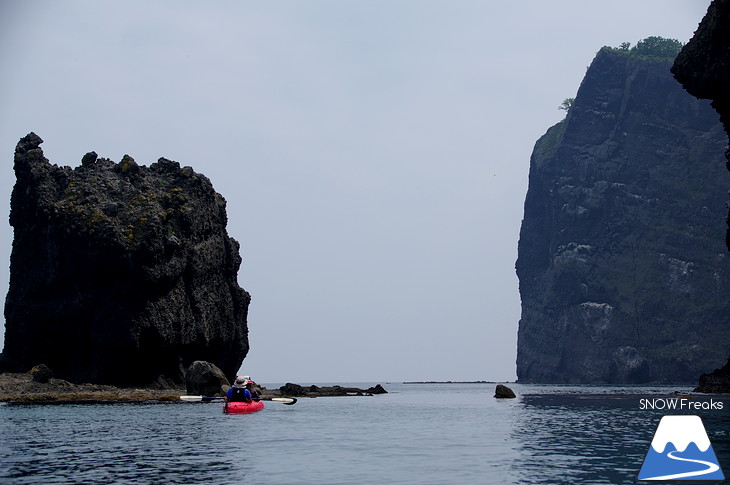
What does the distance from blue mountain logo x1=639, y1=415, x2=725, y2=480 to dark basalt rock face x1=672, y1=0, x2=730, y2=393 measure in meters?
68.4

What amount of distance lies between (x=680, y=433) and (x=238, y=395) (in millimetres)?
43095

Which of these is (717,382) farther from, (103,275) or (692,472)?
(692,472)

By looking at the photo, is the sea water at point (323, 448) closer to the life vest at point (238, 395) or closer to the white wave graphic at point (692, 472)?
the white wave graphic at point (692, 472)

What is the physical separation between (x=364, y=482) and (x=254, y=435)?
1859cm

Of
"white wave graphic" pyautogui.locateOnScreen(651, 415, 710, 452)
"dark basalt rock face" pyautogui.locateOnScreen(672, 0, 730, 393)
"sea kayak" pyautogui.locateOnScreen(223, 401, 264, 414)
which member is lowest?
"white wave graphic" pyautogui.locateOnScreen(651, 415, 710, 452)

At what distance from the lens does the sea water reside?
89.8 ft

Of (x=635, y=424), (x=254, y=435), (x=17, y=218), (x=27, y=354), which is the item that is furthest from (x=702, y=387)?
(x=17, y=218)

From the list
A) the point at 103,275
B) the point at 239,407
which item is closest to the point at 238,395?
the point at 239,407

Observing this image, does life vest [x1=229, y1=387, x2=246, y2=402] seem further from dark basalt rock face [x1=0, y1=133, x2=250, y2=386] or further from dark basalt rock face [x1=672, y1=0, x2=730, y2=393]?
dark basalt rock face [x1=672, y1=0, x2=730, y2=393]

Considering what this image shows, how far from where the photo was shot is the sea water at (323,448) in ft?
89.8

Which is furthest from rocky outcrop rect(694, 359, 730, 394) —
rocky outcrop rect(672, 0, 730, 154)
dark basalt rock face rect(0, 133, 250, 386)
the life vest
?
dark basalt rock face rect(0, 133, 250, 386)

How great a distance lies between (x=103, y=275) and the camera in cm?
8912

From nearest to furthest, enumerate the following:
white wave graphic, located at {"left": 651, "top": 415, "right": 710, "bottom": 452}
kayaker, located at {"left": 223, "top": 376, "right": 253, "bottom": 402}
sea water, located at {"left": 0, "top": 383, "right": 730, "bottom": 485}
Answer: white wave graphic, located at {"left": 651, "top": 415, "right": 710, "bottom": 452}
sea water, located at {"left": 0, "top": 383, "right": 730, "bottom": 485}
kayaker, located at {"left": 223, "top": 376, "right": 253, "bottom": 402}

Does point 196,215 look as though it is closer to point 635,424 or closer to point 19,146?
point 19,146
